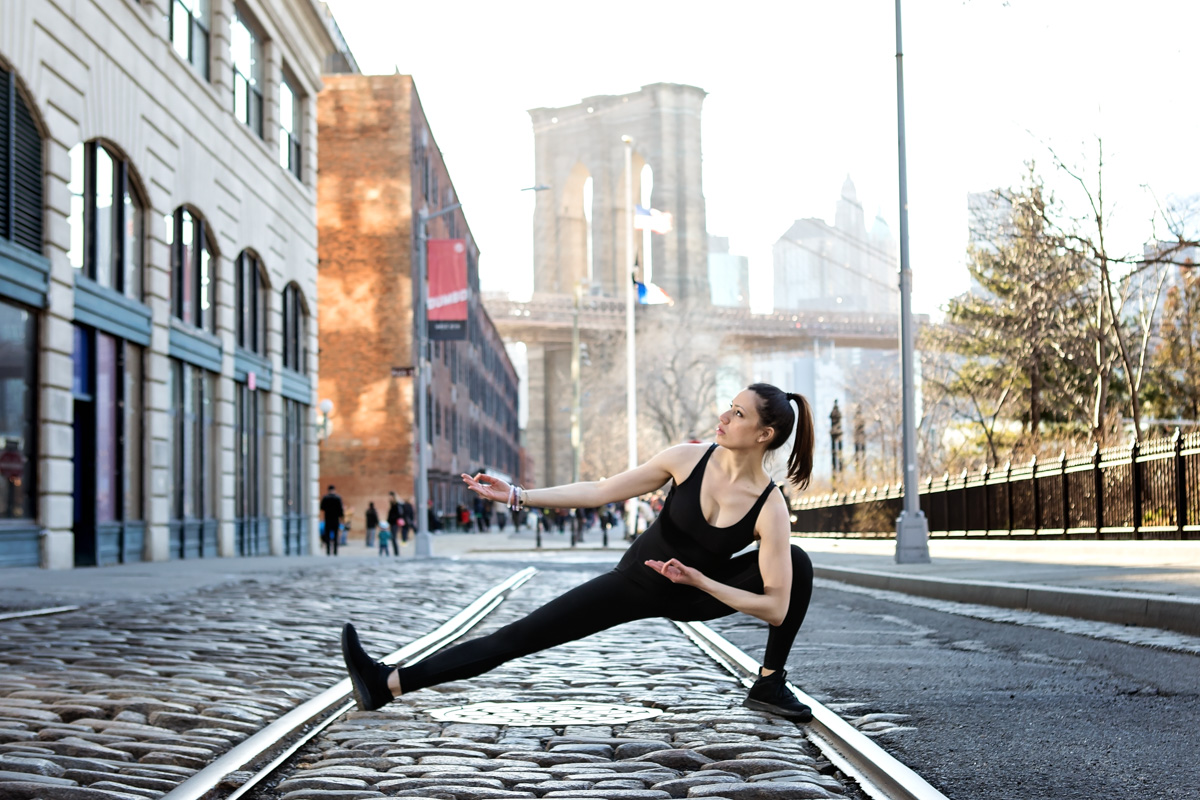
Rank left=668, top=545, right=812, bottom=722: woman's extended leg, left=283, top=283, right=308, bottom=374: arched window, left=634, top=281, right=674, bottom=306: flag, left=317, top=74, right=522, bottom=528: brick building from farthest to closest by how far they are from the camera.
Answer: left=634, top=281, right=674, bottom=306: flag < left=317, top=74, right=522, bottom=528: brick building < left=283, top=283, right=308, bottom=374: arched window < left=668, top=545, right=812, bottom=722: woman's extended leg

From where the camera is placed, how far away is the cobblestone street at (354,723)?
522 cm

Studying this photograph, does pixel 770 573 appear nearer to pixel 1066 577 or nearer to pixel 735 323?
pixel 1066 577

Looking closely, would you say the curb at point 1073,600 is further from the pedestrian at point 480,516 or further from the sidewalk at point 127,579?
the pedestrian at point 480,516

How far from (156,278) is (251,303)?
6.81 metres

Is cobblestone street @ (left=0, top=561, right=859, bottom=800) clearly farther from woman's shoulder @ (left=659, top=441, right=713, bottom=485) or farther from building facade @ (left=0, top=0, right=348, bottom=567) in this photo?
building facade @ (left=0, top=0, right=348, bottom=567)

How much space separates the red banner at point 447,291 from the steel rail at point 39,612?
2356 centimetres

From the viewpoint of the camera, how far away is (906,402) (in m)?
23.2

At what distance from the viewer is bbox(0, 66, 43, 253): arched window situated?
18.0 metres

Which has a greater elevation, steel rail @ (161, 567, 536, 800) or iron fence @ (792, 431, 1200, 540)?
iron fence @ (792, 431, 1200, 540)

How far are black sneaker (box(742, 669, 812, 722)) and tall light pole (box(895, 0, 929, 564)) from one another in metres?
15.6

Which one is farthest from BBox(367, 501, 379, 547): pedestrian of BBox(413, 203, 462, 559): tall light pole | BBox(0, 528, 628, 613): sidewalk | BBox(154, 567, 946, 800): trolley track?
BBox(154, 567, 946, 800): trolley track

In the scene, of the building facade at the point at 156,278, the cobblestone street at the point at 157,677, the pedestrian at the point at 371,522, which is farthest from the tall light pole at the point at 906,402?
the pedestrian at the point at 371,522

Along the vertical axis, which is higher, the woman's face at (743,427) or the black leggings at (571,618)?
the woman's face at (743,427)

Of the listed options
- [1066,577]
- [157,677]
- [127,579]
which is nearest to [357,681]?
[157,677]
